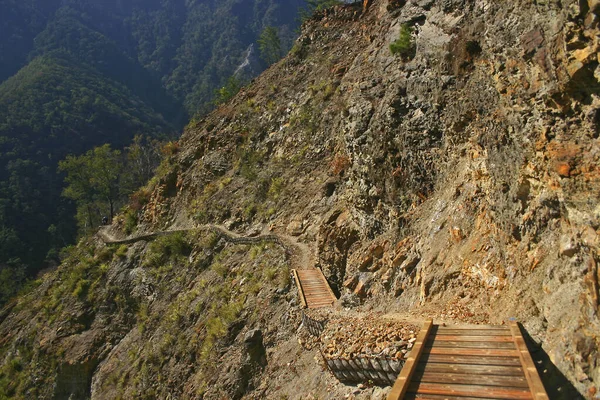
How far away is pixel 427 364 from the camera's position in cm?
649

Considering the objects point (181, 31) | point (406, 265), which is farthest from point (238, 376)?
point (181, 31)

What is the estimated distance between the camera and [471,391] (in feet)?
18.5

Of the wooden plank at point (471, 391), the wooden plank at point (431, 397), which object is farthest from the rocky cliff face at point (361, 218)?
the wooden plank at point (431, 397)

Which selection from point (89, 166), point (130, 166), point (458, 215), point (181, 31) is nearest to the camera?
point (458, 215)

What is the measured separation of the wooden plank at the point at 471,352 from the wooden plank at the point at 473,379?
1.91 ft

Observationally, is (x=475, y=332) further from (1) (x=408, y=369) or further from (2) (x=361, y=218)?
(2) (x=361, y=218)

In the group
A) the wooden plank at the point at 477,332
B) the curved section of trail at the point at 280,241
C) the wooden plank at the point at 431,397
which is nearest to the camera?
the wooden plank at the point at 431,397

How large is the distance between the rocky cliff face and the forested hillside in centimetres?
3017

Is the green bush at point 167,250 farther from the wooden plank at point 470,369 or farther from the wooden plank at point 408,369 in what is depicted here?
the wooden plank at point 470,369

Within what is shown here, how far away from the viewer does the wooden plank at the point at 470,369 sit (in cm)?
589

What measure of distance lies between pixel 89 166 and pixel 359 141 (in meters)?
43.6

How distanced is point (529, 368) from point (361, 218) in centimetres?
1121

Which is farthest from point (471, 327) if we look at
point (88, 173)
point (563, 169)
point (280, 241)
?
point (88, 173)

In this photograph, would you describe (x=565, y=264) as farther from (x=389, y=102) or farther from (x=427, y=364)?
(x=389, y=102)
